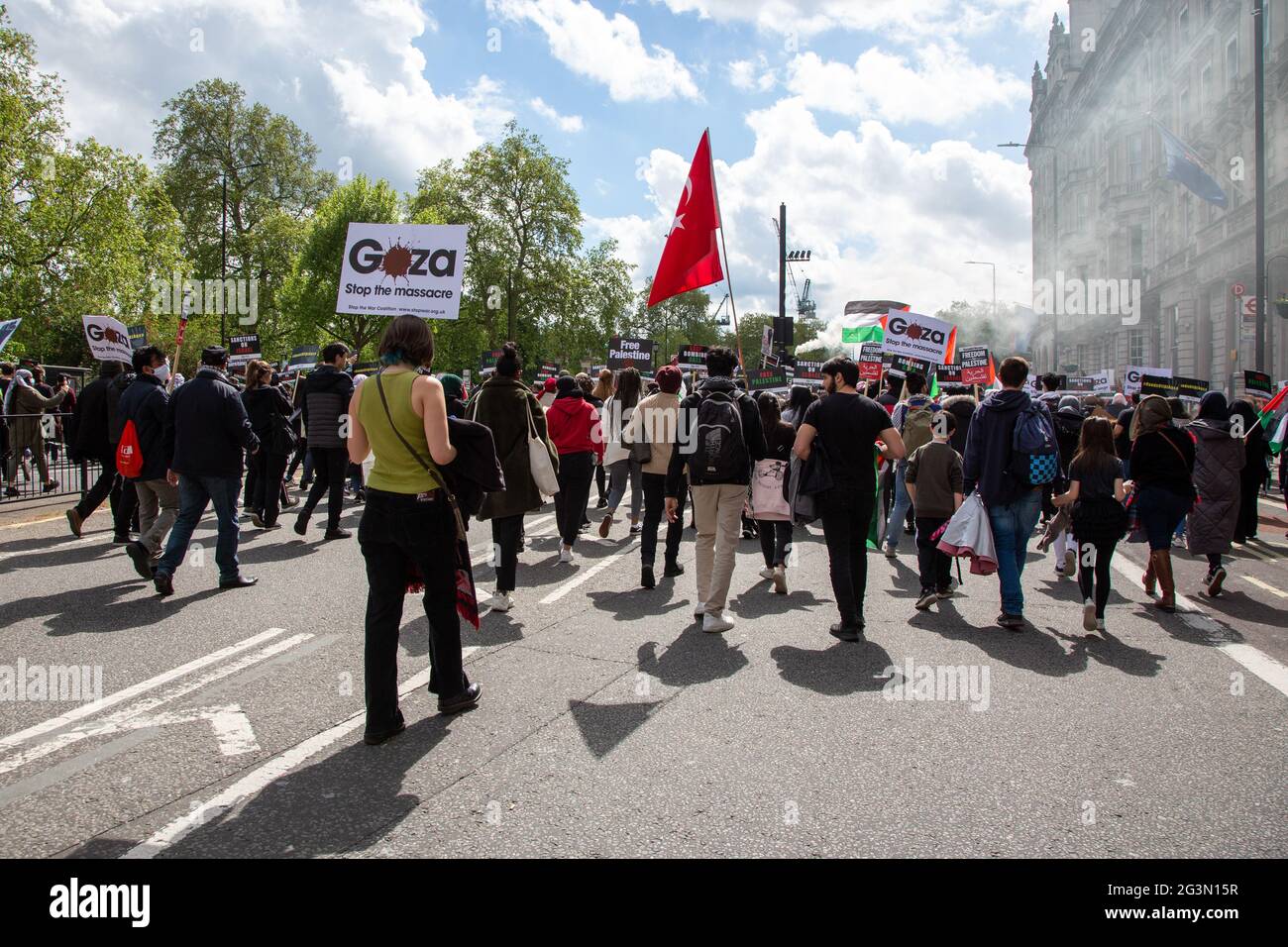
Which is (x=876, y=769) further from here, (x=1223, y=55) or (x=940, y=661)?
(x=1223, y=55)

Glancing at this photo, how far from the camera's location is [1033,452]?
663cm

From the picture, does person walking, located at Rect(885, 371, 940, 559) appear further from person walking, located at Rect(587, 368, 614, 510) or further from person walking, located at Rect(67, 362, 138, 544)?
person walking, located at Rect(67, 362, 138, 544)

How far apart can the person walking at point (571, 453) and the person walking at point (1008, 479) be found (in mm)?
3802

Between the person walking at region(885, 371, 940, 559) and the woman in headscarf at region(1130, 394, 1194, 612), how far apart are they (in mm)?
2151

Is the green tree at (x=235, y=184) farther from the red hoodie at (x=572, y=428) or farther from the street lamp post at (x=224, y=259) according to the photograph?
the red hoodie at (x=572, y=428)

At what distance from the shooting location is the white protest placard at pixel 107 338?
11320 millimetres

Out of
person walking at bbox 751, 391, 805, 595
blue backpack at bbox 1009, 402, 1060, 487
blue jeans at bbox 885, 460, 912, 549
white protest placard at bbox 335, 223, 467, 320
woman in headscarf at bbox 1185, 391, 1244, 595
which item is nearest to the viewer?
blue backpack at bbox 1009, 402, 1060, 487

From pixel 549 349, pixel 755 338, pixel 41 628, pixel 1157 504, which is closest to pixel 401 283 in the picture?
pixel 41 628

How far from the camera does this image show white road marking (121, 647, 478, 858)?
3.18 metres

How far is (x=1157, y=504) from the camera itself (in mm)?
7547

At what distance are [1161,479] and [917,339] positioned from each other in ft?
26.9

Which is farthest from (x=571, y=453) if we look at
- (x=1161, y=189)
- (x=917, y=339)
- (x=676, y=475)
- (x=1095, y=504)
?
(x=1161, y=189)

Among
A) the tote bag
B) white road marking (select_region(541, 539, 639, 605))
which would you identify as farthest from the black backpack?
white road marking (select_region(541, 539, 639, 605))

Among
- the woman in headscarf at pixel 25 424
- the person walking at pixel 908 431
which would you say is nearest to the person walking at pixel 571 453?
the person walking at pixel 908 431
